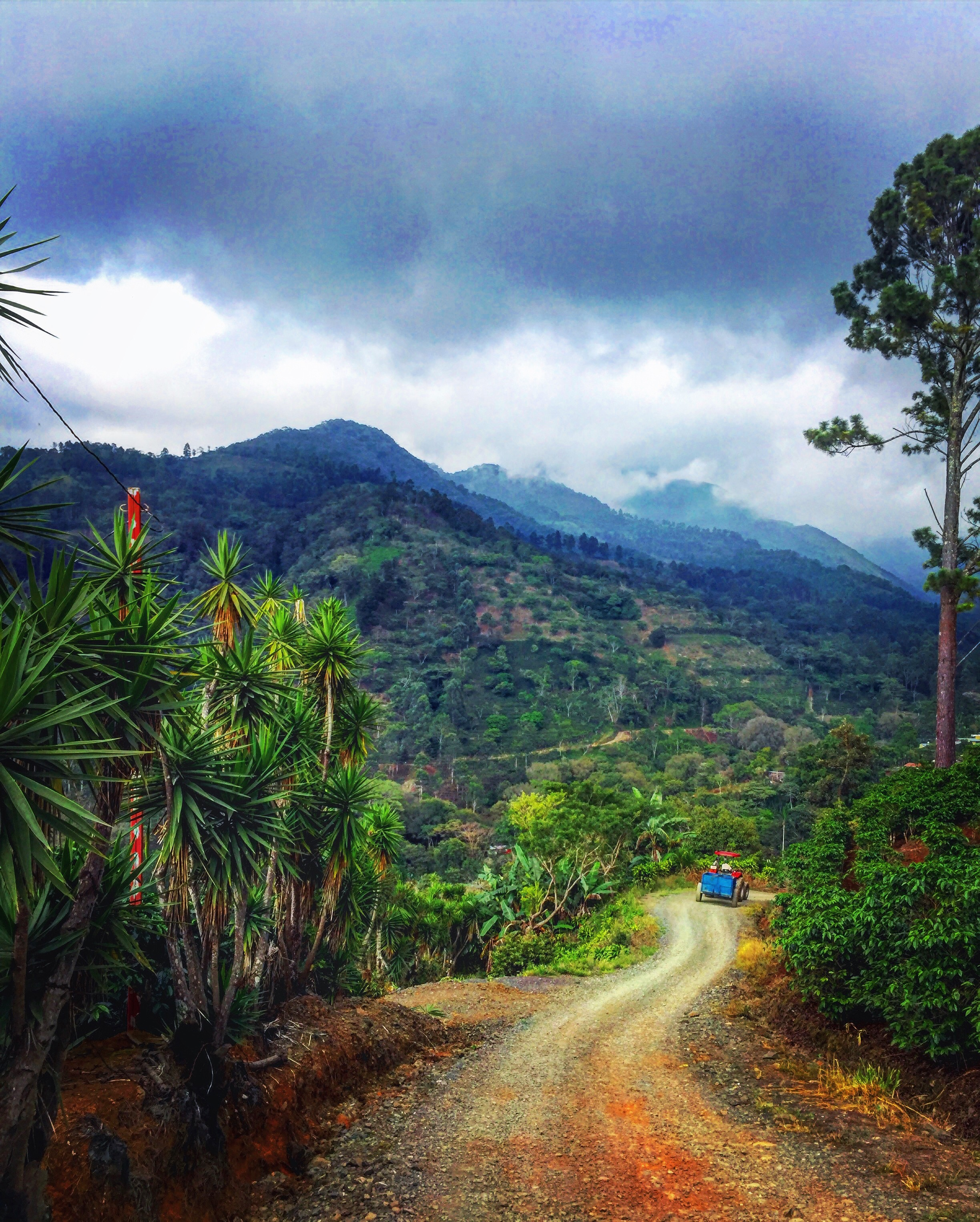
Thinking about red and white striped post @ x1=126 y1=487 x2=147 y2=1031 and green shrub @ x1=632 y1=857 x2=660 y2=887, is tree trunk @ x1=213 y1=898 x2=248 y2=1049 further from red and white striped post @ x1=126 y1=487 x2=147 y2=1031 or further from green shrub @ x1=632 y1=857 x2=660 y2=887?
green shrub @ x1=632 y1=857 x2=660 y2=887

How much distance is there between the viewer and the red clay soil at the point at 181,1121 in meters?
5.59

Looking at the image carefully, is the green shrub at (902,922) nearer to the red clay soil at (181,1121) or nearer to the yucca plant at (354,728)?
the red clay soil at (181,1121)

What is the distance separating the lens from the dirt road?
612 cm

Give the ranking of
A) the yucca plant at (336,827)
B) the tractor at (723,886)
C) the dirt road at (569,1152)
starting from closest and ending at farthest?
the dirt road at (569,1152), the yucca plant at (336,827), the tractor at (723,886)

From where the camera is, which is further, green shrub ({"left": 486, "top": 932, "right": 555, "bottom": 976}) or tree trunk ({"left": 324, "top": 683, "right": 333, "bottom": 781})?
green shrub ({"left": 486, "top": 932, "right": 555, "bottom": 976})

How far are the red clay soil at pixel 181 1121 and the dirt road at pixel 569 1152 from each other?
0.52m

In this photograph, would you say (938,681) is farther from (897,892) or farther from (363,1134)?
(363,1134)

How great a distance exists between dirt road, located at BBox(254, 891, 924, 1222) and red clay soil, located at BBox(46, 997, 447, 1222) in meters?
0.52

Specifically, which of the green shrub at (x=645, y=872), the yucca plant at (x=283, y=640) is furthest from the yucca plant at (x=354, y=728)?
the green shrub at (x=645, y=872)

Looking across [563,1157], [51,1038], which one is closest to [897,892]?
[563,1157]

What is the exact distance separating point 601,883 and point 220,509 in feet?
425

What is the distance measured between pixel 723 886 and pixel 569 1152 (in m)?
15.6

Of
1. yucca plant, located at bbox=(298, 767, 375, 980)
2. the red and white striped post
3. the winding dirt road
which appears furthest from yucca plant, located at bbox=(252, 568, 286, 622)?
the winding dirt road

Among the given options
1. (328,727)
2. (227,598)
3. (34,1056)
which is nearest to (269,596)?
(227,598)
